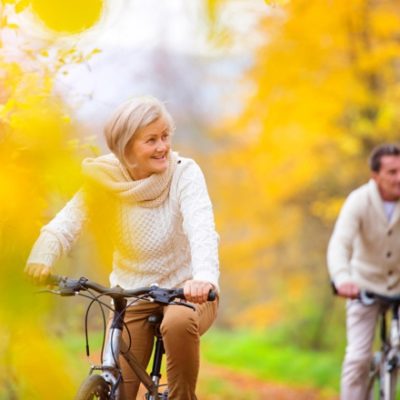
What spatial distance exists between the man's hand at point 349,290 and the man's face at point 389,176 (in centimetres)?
73

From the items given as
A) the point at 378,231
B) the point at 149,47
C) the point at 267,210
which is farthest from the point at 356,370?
the point at 149,47

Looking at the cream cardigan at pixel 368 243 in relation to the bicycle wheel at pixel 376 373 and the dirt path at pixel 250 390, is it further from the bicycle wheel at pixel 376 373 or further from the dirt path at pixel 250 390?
the dirt path at pixel 250 390

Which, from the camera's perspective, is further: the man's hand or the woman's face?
the man's hand

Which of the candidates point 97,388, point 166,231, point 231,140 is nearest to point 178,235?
point 166,231

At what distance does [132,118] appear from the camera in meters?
3.25

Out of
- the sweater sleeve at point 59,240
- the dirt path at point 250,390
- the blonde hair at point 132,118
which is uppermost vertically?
the dirt path at point 250,390

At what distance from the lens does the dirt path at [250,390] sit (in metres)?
10.4

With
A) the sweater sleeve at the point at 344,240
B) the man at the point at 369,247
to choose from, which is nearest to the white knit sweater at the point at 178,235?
the sweater sleeve at the point at 344,240

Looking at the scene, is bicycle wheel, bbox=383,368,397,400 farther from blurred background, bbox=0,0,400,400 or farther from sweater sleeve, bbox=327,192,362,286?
blurred background, bbox=0,0,400,400

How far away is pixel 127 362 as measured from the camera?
10.9ft

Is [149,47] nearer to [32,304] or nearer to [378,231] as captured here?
[378,231]

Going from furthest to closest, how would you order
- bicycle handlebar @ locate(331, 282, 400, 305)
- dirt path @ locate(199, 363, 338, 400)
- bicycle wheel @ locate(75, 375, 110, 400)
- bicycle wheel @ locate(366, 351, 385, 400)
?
dirt path @ locate(199, 363, 338, 400), bicycle wheel @ locate(366, 351, 385, 400), bicycle handlebar @ locate(331, 282, 400, 305), bicycle wheel @ locate(75, 375, 110, 400)

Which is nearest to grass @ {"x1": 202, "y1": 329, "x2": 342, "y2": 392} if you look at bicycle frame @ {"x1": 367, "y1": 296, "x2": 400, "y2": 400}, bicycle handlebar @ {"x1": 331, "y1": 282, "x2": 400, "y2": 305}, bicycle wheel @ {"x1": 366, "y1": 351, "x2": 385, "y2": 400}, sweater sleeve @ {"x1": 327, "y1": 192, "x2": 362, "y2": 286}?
bicycle wheel @ {"x1": 366, "y1": 351, "x2": 385, "y2": 400}

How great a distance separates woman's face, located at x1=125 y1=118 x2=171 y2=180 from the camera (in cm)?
326
